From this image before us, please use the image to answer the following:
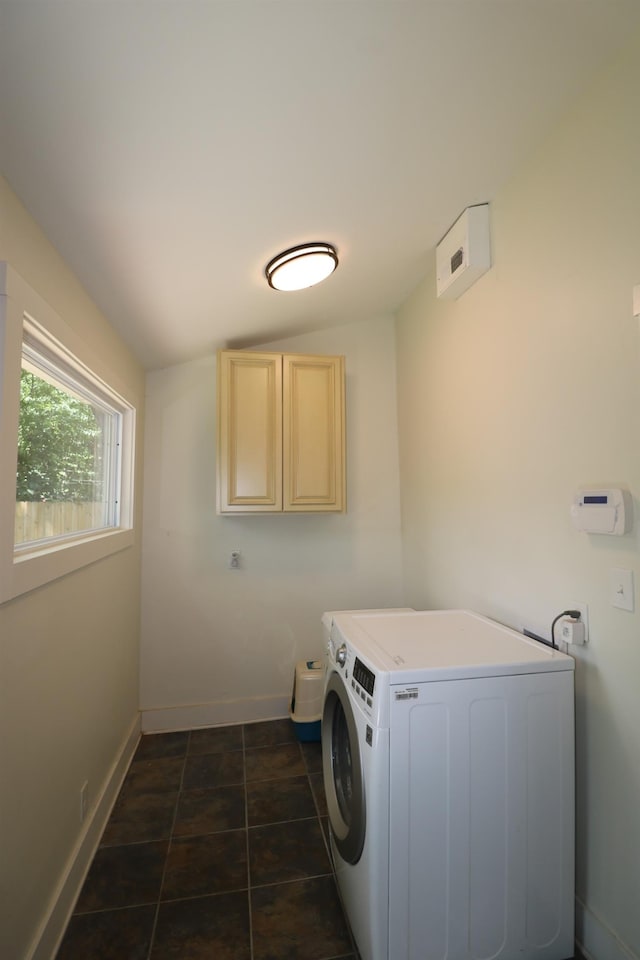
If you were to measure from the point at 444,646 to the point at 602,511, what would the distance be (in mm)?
605

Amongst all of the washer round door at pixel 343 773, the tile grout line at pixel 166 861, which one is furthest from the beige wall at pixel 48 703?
the washer round door at pixel 343 773

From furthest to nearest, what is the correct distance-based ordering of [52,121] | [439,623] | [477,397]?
[477,397] < [439,623] < [52,121]

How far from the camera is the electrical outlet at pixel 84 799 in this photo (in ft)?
5.12

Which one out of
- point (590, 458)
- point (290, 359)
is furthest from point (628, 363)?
point (290, 359)

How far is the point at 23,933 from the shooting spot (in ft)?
3.68

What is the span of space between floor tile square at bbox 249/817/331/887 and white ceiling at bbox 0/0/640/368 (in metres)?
2.28

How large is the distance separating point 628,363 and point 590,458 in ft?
0.90

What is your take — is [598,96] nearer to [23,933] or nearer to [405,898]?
[405,898]

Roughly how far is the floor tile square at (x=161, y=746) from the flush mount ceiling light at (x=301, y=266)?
8.12 feet

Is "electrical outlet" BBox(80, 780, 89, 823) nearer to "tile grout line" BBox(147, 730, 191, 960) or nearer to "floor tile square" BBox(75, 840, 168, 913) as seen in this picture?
"floor tile square" BBox(75, 840, 168, 913)

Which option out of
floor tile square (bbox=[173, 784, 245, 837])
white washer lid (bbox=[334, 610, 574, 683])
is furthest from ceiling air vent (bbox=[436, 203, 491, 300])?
floor tile square (bbox=[173, 784, 245, 837])

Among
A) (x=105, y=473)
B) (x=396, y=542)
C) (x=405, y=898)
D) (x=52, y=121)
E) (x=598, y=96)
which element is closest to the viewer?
(x=52, y=121)

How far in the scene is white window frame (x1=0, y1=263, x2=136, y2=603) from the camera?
1037 mm

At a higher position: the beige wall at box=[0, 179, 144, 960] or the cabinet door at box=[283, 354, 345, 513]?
the cabinet door at box=[283, 354, 345, 513]
